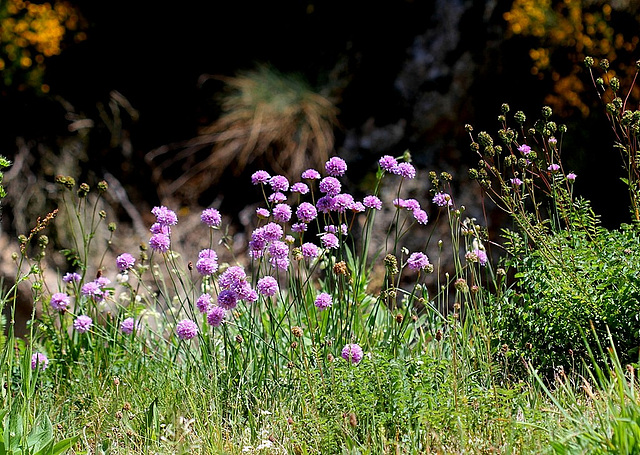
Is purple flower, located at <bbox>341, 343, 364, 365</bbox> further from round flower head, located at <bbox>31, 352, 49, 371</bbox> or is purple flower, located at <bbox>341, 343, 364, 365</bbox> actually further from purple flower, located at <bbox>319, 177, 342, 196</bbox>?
round flower head, located at <bbox>31, 352, 49, 371</bbox>

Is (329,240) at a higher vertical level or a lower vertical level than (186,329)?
higher

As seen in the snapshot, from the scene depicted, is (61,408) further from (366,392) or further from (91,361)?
(366,392)

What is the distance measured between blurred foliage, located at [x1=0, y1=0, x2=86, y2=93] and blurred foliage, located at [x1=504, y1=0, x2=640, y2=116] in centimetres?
321

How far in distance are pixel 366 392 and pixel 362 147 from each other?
3.15 metres

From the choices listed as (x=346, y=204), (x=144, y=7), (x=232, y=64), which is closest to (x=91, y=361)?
(x=346, y=204)

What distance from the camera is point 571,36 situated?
471 cm

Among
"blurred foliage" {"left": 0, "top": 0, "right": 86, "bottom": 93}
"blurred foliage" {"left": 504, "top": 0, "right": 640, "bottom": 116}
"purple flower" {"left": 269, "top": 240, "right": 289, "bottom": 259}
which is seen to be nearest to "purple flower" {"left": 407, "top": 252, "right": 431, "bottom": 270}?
"purple flower" {"left": 269, "top": 240, "right": 289, "bottom": 259}

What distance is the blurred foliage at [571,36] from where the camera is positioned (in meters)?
4.56

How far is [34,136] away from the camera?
5.13 metres

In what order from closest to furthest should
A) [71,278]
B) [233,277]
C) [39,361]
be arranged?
[233,277] → [39,361] → [71,278]

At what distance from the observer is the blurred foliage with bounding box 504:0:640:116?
456 cm

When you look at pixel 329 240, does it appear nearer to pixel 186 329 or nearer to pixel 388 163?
pixel 388 163

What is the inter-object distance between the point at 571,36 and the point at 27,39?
12.3 ft

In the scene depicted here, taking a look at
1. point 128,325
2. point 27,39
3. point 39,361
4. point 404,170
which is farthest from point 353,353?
point 27,39
